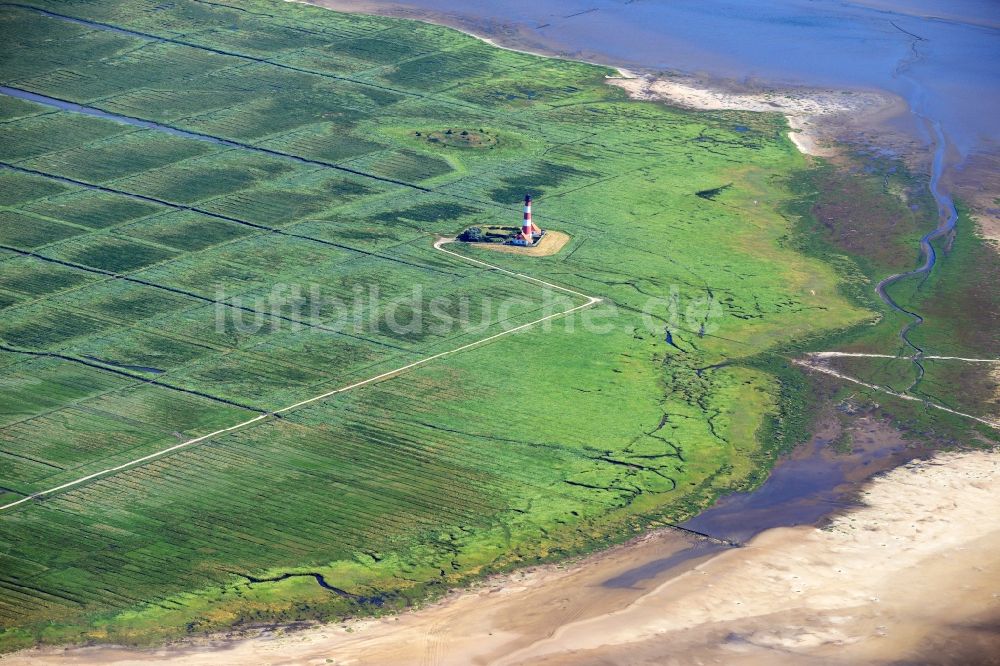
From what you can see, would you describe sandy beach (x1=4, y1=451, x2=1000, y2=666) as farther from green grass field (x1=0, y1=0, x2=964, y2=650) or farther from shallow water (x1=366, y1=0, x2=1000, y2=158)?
shallow water (x1=366, y1=0, x2=1000, y2=158)

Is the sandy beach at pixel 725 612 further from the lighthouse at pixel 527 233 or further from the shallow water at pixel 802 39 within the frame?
the shallow water at pixel 802 39

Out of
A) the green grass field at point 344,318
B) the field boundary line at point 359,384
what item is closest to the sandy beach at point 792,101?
the green grass field at point 344,318

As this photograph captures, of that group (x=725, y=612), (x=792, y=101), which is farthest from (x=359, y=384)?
(x=792, y=101)

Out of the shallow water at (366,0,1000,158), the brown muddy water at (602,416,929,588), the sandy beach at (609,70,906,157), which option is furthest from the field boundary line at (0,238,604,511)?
the shallow water at (366,0,1000,158)

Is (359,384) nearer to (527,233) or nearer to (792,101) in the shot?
(527,233)

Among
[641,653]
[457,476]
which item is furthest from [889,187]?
[641,653]

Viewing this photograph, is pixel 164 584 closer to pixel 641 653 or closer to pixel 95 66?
pixel 641 653
